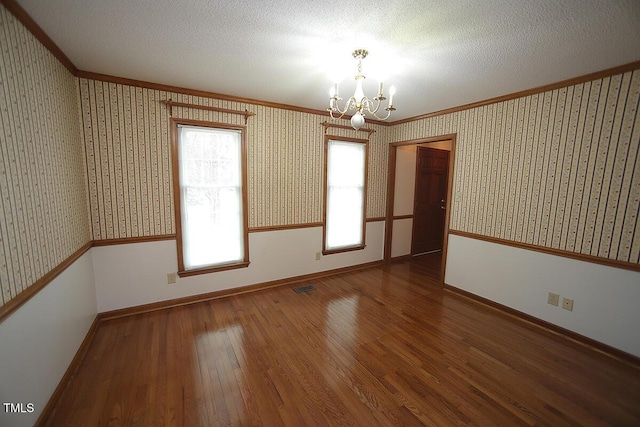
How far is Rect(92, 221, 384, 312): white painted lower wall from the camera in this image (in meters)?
2.66

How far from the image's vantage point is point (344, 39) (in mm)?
1803

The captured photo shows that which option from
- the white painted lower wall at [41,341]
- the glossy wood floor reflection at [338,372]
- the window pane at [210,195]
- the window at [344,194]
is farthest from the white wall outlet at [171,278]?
the window at [344,194]

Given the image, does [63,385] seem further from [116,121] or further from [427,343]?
[427,343]

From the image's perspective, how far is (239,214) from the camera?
3.27m

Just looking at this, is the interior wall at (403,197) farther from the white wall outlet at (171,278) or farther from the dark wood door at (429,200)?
the white wall outlet at (171,278)

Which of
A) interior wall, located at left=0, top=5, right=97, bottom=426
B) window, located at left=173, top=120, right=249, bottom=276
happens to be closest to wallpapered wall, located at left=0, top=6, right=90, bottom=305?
interior wall, located at left=0, top=5, right=97, bottom=426

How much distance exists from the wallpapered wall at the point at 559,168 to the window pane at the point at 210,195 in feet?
9.73

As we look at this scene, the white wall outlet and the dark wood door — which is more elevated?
the dark wood door

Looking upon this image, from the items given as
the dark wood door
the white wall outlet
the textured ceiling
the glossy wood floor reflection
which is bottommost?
the glossy wood floor reflection

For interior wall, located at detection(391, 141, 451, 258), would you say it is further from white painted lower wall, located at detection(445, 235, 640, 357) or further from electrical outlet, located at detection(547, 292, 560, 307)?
electrical outlet, located at detection(547, 292, 560, 307)

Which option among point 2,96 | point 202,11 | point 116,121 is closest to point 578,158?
point 202,11

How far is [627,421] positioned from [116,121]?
15.4ft

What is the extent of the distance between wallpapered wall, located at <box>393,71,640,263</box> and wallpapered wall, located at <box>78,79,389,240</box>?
219 cm

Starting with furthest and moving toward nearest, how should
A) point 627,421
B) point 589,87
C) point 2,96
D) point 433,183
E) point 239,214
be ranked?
point 433,183, point 239,214, point 589,87, point 627,421, point 2,96
